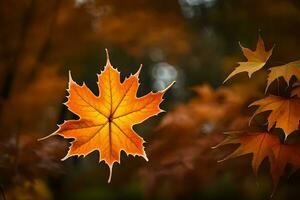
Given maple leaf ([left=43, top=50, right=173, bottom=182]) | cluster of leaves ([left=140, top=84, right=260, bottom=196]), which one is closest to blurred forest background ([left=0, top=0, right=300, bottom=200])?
cluster of leaves ([left=140, top=84, right=260, bottom=196])

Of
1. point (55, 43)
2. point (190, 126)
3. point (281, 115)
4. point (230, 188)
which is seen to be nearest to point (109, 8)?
point (55, 43)

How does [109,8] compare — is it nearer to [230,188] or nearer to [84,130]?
[84,130]

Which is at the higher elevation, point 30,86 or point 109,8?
point 109,8

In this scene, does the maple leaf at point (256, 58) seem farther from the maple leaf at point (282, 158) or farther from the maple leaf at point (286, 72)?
the maple leaf at point (282, 158)

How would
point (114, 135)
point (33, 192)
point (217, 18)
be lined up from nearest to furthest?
point (114, 135)
point (33, 192)
point (217, 18)

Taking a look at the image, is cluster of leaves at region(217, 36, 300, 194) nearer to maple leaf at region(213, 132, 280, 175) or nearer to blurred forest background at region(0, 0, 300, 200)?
maple leaf at region(213, 132, 280, 175)

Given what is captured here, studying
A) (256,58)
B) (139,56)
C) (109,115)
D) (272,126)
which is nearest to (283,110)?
(272,126)
